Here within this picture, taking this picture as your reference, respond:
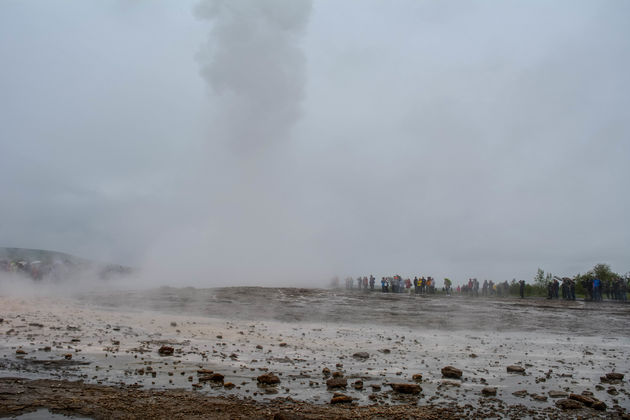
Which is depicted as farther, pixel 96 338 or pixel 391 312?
pixel 391 312

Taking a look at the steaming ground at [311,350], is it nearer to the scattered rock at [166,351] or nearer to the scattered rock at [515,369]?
the scattered rock at [166,351]

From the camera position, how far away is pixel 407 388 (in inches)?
318

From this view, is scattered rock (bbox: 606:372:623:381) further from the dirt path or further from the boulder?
the dirt path

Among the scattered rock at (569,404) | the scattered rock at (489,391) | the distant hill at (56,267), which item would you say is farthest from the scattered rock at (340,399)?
the distant hill at (56,267)

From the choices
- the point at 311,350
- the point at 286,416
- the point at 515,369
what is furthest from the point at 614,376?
the point at 286,416

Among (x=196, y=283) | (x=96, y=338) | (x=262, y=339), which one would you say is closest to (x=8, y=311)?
(x=96, y=338)

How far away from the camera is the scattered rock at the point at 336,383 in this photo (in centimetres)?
830

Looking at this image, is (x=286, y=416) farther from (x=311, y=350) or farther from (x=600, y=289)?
(x=600, y=289)

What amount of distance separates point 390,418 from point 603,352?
36.0ft

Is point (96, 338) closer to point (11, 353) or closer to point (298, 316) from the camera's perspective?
point (11, 353)

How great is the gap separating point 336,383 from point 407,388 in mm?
1373

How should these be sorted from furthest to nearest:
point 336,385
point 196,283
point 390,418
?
point 196,283 < point 336,385 < point 390,418

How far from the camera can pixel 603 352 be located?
45.0 ft

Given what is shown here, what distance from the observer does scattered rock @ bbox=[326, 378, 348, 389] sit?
830 centimetres
